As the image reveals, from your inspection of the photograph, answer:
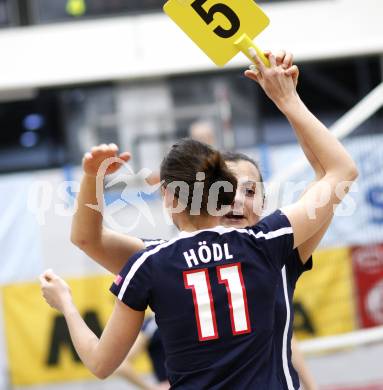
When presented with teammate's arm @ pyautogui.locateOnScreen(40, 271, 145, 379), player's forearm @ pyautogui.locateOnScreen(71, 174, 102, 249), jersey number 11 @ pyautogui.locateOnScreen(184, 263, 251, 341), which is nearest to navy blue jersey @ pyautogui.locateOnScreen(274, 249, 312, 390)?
jersey number 11 @ pyautogui.locateOnScreen(184, 263, 251, 341)

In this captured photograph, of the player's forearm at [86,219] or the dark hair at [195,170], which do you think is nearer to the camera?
the dark hair at [195,170]

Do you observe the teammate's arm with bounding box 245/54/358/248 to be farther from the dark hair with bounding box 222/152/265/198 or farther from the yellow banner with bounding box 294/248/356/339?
the yellow banner with bounding box 294/248/356/339

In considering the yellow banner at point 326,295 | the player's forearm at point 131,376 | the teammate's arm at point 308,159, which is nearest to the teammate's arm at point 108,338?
the teammate's arm at point 308,159

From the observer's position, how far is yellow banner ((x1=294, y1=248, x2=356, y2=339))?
7.11m

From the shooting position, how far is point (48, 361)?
25.5ft

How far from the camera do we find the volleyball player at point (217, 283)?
2113 mm

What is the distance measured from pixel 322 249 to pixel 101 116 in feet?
9.27

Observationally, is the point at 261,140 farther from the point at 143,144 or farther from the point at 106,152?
the point at 106,152

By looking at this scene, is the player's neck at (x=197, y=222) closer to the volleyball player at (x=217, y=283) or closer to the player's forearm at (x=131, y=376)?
the volleyball player at (x=217, y=283)

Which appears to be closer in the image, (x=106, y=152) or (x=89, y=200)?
(x=106, y=152)

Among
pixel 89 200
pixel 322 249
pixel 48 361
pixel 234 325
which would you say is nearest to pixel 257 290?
pixel 234 325

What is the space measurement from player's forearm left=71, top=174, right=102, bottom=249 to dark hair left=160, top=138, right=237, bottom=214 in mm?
205

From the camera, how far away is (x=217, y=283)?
2.12 meters

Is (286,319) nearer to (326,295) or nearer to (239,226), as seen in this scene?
(239,226)
